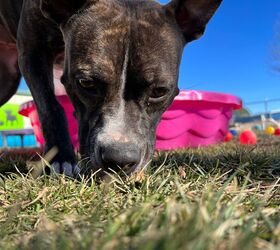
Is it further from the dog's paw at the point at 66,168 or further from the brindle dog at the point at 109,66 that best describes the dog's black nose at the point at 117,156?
the dog's paw at the point at 66,168

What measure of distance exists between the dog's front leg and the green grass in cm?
34

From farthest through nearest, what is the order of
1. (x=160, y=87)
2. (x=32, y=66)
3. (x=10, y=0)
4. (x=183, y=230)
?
(x=10, y=0), (x=32, y=66), (x=160, y=87), (x=183, y=230)

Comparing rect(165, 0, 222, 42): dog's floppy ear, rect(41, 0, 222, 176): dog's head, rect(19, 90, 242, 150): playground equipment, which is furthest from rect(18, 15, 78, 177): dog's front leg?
rect(19, 90, 242, 150): playground equipment

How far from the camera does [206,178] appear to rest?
2.06m

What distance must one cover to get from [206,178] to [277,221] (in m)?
0.89

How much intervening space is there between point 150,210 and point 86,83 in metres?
1.44

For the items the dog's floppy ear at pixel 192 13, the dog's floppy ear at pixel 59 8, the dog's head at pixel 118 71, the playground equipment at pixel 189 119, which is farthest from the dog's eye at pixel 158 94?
the playground equipment at pixel 189 119

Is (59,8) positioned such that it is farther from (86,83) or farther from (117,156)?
(117,156)

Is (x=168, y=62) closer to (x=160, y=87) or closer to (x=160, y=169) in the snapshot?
(x=160, y=87)

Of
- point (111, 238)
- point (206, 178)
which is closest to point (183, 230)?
point (111, 238)

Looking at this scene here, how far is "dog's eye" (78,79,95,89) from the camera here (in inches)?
99.6

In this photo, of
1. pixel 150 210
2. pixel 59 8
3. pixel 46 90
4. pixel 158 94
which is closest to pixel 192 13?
pixel 158 94

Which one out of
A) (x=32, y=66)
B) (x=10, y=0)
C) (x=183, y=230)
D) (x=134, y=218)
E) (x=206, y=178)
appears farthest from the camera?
(x=10, y=0)

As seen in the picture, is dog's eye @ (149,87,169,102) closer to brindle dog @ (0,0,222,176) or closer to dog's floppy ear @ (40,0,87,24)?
brindle dog @ (0,0,222,176)
